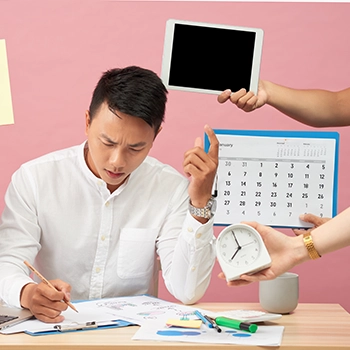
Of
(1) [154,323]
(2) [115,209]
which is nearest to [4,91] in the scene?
(2) [115,209]

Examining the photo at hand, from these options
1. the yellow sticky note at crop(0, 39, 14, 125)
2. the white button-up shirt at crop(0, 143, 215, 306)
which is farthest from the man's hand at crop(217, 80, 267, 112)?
the yellow sticky note at crop(0, 39, 14, 125)

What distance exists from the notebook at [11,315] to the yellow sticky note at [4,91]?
1303 millimetres

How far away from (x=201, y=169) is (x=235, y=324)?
43 cm

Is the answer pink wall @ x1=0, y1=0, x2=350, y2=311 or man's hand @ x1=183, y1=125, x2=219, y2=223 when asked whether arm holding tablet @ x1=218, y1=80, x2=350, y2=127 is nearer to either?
man's hand @ x1=183, y1=125, x2=219, y2=223

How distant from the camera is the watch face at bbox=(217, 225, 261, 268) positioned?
1.47 meters

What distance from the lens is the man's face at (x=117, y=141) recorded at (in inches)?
71.4

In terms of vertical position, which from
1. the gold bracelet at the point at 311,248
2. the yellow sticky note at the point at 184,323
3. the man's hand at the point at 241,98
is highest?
the man's hand at the point at 241,98

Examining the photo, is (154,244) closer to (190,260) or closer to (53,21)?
(190,260)

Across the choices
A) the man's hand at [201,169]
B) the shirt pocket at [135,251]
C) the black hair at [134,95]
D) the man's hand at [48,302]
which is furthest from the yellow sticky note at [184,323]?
the black hair at [134,95]

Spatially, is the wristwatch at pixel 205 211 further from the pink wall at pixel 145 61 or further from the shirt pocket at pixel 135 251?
the pink wall at pixel 145 61

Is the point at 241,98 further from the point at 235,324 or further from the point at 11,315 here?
the point at 11,315

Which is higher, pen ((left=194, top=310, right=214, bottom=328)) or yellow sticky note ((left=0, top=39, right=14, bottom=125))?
yellow sticky note ((left=0, top=39, right=14, bottom=125))

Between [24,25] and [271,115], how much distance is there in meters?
1.18

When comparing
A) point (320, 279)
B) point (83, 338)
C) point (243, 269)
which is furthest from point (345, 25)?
point (83, 338)
